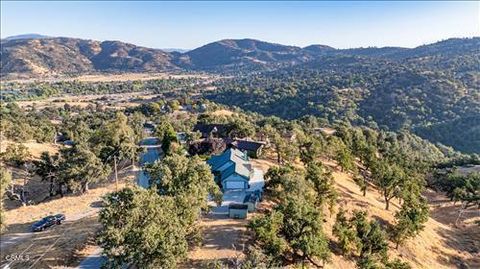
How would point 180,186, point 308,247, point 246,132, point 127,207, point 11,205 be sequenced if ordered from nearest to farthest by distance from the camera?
point 127,207 < point 308,247 < point 180,186 < point 11,205 < point 246,132

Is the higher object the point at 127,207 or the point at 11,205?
the point at 127,207

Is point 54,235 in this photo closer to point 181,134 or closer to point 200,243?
point 200,243

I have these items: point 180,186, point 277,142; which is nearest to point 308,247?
point 180,186

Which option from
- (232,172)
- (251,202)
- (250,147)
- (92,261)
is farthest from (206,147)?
(92,261)

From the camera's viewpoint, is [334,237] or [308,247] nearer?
[308,247]

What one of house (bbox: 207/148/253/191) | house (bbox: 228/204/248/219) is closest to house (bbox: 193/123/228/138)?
house (bbox: 207/148/253/191)
